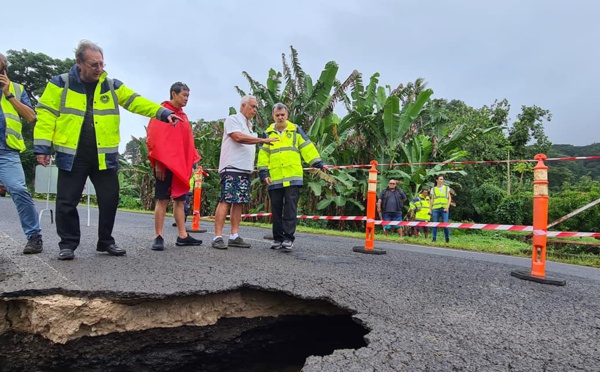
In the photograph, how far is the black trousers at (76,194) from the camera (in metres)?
3.23

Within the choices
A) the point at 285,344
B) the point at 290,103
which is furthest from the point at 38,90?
the point at 285,344

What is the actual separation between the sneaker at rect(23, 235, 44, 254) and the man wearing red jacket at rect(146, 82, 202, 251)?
100cm

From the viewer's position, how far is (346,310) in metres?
2.63

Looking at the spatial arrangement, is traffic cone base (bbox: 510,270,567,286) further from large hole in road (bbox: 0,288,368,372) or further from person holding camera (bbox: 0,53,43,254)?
person holding camera (bbox: 0,53,43,254)

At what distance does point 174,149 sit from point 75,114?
1.00m

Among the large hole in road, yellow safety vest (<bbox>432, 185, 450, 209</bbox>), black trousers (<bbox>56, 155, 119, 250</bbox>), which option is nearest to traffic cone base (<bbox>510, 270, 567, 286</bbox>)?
the large hole in road

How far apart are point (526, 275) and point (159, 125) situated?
391cm

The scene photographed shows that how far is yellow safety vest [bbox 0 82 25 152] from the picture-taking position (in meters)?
3.38

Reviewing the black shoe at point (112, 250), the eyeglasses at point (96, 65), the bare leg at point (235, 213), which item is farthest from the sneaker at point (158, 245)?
the eyeglasses at point (96, 65)

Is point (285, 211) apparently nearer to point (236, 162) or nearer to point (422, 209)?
point (236, 162)

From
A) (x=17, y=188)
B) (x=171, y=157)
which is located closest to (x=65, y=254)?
(x=17, y=188)

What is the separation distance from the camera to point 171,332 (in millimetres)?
2600

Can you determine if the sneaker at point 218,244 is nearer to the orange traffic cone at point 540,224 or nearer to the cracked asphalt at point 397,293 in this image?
the cracked asphalt at point 397,293

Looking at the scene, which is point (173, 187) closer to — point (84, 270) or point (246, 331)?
point (84, 270)
